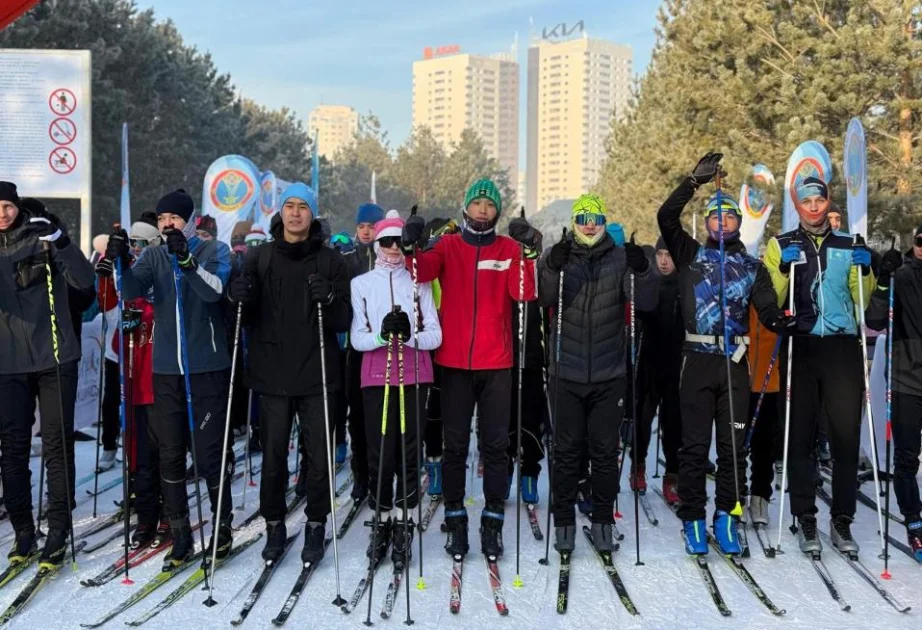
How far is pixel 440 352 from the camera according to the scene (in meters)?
4.95

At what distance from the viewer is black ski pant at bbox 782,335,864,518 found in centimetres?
496

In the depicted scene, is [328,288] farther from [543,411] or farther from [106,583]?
[543,411]

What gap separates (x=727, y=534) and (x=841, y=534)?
723 mm

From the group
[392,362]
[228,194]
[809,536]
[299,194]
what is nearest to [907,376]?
[809,536]

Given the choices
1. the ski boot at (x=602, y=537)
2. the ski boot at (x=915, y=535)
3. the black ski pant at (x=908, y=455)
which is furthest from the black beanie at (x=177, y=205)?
the ski boot at (x=915, y=535)

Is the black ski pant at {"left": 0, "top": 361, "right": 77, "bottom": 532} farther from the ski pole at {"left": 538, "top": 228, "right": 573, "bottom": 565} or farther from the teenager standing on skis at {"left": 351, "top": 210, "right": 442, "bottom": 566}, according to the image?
the ski pole at {"left": 538, "top": 228, "right": 573, "bottom": 565}

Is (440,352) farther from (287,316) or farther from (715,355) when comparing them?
(715,355)

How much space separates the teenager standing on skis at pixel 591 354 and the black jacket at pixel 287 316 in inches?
50.6

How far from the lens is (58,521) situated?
15.7 feet

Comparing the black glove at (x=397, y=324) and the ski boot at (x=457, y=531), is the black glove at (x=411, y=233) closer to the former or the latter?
the black glove at (x=397, y=324)

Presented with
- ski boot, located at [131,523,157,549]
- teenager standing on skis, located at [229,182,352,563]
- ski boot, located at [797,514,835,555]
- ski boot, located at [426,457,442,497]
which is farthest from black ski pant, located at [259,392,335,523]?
ski boot, located at [797,514,835,555]

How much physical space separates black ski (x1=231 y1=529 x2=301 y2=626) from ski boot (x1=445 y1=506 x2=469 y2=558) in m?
0.99

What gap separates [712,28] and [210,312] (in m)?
Result: 15.8

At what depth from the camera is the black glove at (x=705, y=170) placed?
4855 millimetres
